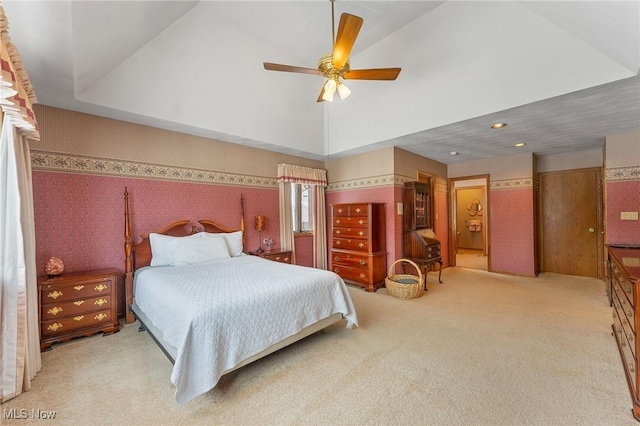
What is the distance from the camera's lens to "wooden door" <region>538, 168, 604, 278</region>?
16.1 ft

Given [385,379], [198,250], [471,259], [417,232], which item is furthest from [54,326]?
[471,259]

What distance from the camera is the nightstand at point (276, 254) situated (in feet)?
14.3

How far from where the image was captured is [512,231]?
5.32 metres

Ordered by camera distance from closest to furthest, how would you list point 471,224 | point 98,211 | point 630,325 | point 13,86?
1. point 13,86
2. point 630,325
3. point 98,211
4. point 471,224

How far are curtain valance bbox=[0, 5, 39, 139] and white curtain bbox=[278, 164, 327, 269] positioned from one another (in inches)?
129

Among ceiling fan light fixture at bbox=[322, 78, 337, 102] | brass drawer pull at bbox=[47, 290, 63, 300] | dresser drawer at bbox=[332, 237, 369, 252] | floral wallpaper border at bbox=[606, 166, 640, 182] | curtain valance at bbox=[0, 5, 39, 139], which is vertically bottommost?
brass drawer pull at bbox=[47, 290, 63, 300]

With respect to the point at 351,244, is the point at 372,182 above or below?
above

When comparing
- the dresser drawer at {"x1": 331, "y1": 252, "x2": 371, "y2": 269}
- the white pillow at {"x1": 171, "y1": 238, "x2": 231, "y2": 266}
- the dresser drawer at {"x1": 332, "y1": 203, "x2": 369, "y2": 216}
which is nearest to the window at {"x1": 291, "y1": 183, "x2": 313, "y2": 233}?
the dresser drawer at {"x1": 332, "y1": 203, "x2": 369, "y2": 216}

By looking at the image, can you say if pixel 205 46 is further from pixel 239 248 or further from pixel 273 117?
pixel 239 248

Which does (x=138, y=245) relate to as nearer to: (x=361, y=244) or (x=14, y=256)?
(x=14, y=256)

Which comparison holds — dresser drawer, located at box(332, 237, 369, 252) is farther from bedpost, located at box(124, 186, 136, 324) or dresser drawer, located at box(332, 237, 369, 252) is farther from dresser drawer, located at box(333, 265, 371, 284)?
bedpost, located at box(124, 186, 136, 324)

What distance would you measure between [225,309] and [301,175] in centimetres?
358

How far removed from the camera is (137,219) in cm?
343

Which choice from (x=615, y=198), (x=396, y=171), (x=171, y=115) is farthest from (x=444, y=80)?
(x=171, y=115)
